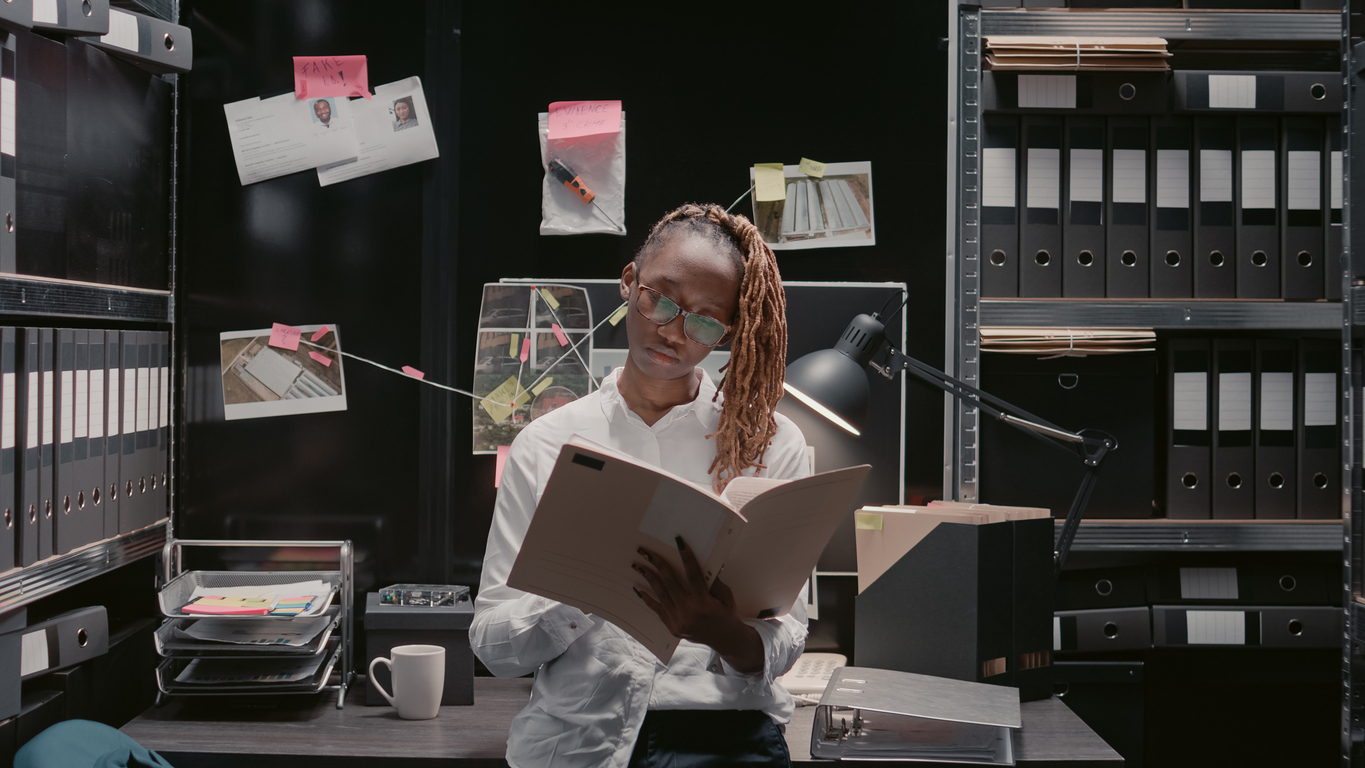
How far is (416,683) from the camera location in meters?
1.61

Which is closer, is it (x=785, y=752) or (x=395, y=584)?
(x=785, y=752)

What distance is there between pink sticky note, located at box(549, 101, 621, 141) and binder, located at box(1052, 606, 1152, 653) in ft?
4.34

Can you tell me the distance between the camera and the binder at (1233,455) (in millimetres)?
1733

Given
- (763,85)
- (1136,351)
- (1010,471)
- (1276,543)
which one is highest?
(763,85)

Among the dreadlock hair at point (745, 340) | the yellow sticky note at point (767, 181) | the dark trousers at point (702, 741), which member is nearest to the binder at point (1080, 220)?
the yellow sticky note at point (767, 181)

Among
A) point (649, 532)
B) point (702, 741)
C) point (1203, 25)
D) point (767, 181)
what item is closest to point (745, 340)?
point (649, 532)

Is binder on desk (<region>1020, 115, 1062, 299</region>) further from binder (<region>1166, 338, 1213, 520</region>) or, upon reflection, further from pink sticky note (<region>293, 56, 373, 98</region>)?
pink sticky note (<region>293, 56, 373, 98</region>)

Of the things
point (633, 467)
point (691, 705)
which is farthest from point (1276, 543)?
point (633, 467)

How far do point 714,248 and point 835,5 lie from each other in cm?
97

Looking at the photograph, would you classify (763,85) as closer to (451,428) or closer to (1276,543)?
(451,428)

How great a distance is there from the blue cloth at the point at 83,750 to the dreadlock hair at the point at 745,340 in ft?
3.01

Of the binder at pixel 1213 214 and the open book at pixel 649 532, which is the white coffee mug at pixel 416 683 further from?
the binder at pixel 1213 214

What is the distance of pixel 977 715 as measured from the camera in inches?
52.6

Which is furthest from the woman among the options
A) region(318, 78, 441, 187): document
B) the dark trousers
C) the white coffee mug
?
region(318, 78, 441, 187): document
